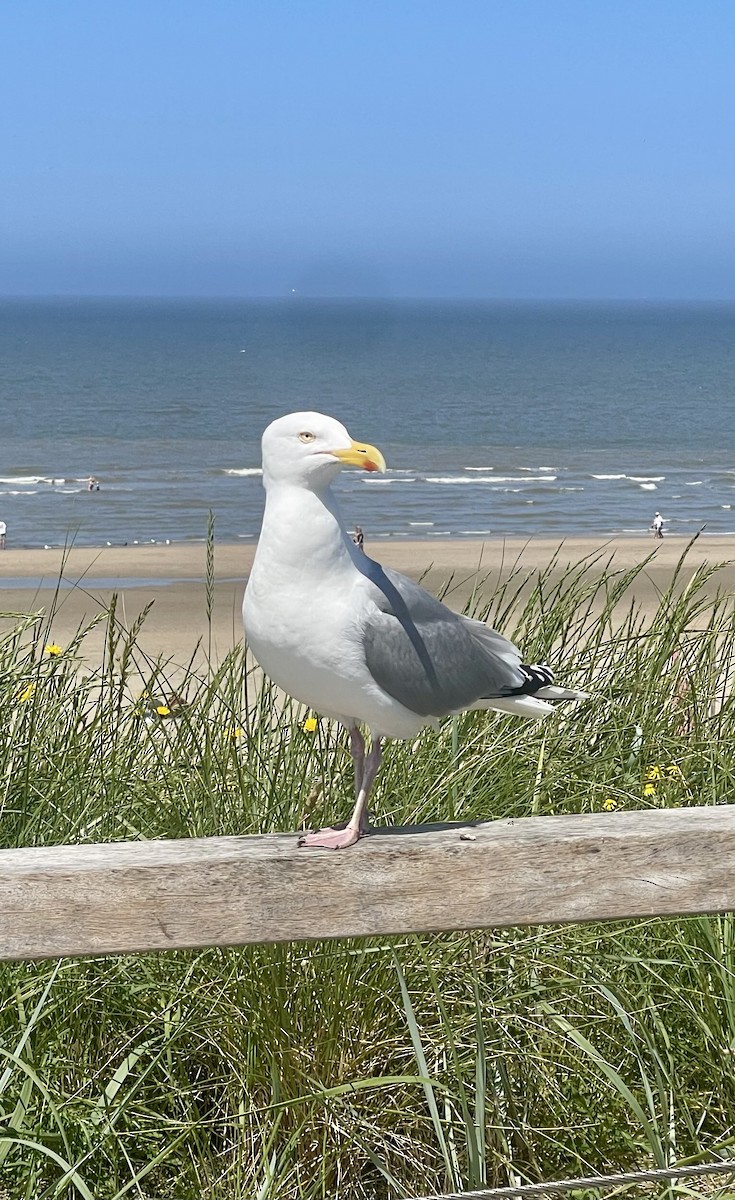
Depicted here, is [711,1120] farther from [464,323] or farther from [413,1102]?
[464,323]

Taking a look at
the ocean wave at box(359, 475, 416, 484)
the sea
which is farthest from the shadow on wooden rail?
the ocean wave at box(359, 475, 416, 484)

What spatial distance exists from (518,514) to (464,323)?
13379 cm

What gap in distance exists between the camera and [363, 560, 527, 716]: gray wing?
223cm

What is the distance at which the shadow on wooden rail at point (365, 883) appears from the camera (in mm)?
2037

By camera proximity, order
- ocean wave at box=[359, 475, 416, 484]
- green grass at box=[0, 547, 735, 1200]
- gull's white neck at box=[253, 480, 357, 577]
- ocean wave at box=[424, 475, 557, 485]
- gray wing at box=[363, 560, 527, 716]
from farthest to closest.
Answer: ocean wave at box=[424, 475, 557, 485], ocean wave at box=[359, 475, 416, 484], green grass at box=[0, 547, 735, 1200], gray wing at box=[363, 560, 527, 716], gull's white neck at box=[253, 480, 357, 577]

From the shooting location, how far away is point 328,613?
212cm

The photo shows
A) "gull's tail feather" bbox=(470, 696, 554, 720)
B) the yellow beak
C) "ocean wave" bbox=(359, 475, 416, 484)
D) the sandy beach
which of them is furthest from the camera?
"ocean wave" bbox=(359, 475, 416, 484)

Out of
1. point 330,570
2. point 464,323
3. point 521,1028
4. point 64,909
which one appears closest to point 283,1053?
point 521,1028

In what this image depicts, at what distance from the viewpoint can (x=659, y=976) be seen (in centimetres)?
285

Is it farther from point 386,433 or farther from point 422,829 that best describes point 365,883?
point 386,433

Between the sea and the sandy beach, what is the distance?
2.76ft

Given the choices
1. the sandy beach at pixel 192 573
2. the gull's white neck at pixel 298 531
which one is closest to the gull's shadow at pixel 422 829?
the gull's white neck at pixel 298 531

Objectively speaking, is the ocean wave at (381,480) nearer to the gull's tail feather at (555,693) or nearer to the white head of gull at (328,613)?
the gull's tail feather at (555,693)

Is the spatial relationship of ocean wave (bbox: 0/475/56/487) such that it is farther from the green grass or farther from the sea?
the green grass
